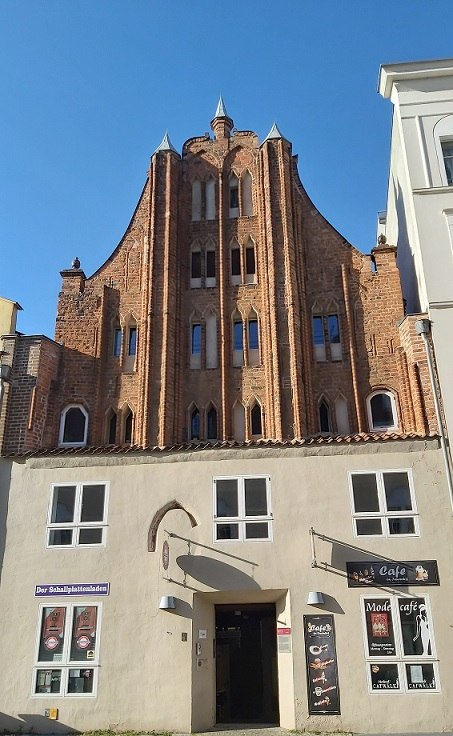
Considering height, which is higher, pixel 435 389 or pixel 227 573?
pixel 435 389

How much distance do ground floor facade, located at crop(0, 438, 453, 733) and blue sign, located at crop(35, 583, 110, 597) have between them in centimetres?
3

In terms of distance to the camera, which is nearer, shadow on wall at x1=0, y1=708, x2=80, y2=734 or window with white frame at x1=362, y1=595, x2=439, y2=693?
window with white frame at x1=362, y1=595, x2=439, y2=693

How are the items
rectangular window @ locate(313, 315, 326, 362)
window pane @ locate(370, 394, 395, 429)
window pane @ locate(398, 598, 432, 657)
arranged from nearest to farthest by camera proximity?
window pane @ locate(398, 598, 432, 657)
window pane @ locate(370, 394, 395, 429)
rectangular window @ locate(313, 315, 326, 362)

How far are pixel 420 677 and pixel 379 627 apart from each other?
1.27 m

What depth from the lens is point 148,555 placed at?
48.5ft

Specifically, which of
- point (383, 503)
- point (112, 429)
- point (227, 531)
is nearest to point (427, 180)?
point (383, 503)

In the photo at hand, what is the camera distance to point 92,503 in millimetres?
15453

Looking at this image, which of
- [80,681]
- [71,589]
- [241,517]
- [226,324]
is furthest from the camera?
[226,324]

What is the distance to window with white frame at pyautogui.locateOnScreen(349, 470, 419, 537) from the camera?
1463 centimetres

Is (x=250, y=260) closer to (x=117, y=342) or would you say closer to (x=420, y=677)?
(x=117, y=342)

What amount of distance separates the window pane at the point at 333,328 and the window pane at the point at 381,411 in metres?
2.64

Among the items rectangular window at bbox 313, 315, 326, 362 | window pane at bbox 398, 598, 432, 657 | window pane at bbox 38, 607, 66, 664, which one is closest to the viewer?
window pane at bbox 398, 598, 432, 657

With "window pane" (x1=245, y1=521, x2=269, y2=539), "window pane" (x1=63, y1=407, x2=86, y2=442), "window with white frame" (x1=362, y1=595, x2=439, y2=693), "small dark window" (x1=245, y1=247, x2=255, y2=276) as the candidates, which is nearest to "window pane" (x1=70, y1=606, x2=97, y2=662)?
"window pane" (x1=245, y1=521, x2=269, y2=539)

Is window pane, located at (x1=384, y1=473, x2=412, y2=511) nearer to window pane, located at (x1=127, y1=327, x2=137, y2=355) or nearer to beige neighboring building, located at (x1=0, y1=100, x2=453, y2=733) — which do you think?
beige neighboring building, located at (x1=0, y1=100, x2=453, y2=733)
